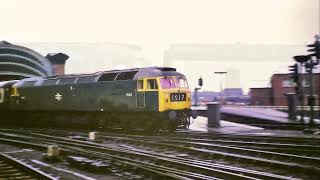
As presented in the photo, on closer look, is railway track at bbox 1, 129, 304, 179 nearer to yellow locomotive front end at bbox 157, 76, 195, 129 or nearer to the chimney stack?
yellow locomotive front end at bbox 157, 76, 195, 129

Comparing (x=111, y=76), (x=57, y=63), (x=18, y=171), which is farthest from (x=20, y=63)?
(x=18, y=171)

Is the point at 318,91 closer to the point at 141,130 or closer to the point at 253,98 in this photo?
the point at 253,98

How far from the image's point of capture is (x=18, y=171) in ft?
36.7

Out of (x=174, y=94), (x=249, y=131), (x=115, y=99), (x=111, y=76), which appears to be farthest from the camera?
(x=111, y=76)

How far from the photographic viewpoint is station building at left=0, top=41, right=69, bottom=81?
55.5 metres

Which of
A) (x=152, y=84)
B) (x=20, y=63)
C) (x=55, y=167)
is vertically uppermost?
(x=20, y=63)

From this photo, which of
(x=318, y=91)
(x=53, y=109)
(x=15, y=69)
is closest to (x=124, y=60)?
(x=15, y=69)

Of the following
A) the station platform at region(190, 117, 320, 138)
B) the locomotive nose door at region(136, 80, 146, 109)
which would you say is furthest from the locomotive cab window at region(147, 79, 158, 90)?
the station platform at region(190, 117, 320, 138)

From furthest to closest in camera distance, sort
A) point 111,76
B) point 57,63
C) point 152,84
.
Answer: point 57,63
point 111,76
point 152,84

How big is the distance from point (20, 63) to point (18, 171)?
49198 mm

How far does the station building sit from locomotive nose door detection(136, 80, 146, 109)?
35.3 metres

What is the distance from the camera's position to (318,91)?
52344 mm

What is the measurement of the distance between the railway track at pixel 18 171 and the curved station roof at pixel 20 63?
4546cm

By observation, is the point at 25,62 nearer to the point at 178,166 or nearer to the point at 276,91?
the point at 276,91
